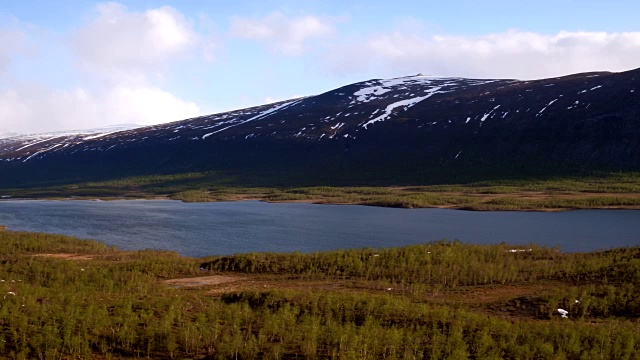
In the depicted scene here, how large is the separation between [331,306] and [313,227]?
42.4m

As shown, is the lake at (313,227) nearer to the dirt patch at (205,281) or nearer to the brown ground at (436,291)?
the dirt patch at (205,281)

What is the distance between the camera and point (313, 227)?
67.9 m

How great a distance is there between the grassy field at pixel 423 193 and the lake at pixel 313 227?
6.49m

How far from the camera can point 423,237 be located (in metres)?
58.2

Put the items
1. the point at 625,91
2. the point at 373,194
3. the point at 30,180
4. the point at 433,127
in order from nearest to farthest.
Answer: the point at 373,194
the point at 625,91
the point at 433,127
the point at 30,180

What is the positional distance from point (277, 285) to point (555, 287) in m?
14.9

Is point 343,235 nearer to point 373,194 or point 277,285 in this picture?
point 277,285

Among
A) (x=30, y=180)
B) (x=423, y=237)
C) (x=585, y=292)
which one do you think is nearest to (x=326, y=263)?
(x=585, y=292)

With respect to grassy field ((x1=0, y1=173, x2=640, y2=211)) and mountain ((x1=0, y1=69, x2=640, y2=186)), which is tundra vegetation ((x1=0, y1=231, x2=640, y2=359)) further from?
mountain ((x1=0, y1=69, x2=640, y2=186))

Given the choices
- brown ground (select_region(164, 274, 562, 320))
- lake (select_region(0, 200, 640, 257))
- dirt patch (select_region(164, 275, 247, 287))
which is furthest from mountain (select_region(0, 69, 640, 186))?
dirt patch (select_region(164, 275, 247, 287))

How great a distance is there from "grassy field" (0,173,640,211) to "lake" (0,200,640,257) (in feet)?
21.3

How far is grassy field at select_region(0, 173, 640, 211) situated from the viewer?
9156cm

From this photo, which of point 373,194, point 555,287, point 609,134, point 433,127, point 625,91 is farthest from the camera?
point 433,127

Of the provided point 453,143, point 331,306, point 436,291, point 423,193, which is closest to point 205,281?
point 331,306
